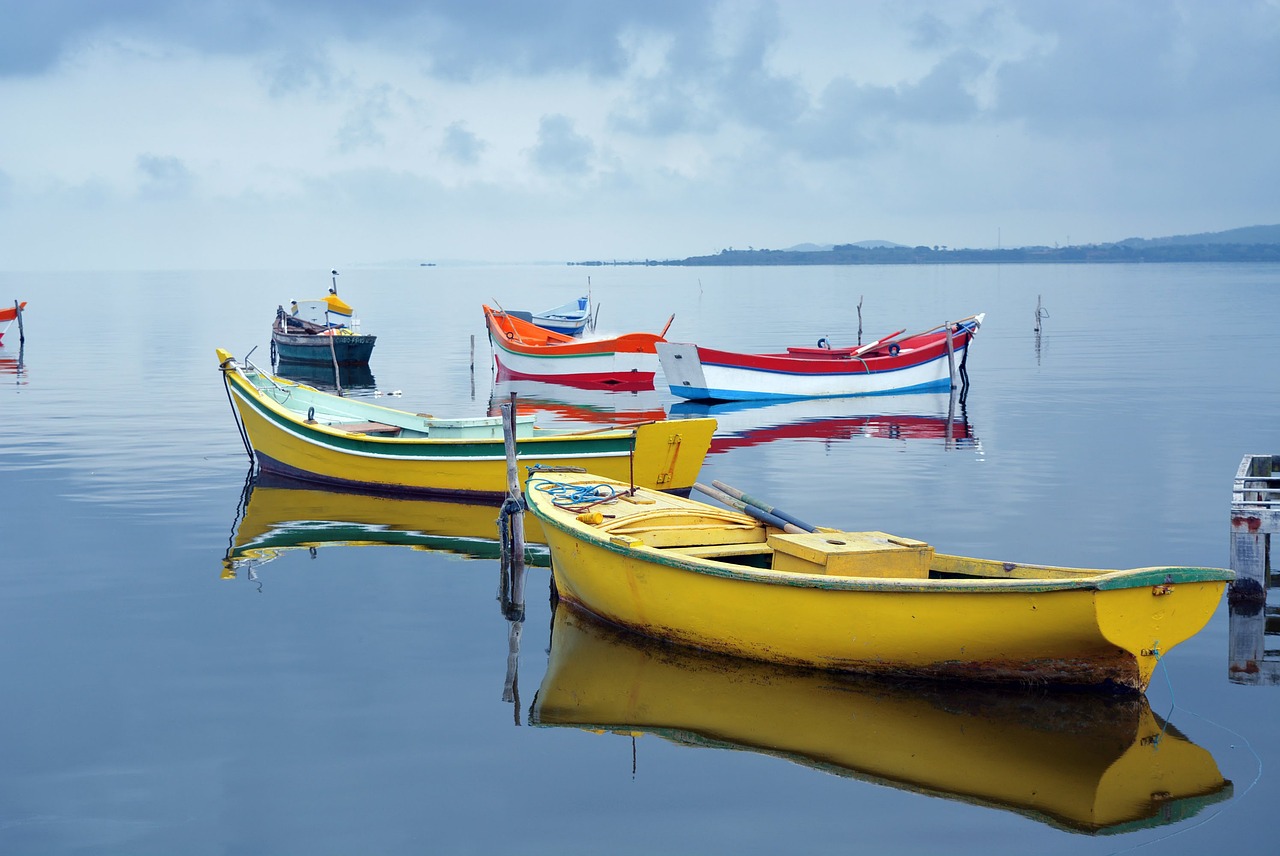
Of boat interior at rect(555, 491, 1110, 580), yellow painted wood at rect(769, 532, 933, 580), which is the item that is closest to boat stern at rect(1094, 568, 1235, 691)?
boat interior at rect(555, 491, 1110, 580)

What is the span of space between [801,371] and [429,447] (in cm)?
1847

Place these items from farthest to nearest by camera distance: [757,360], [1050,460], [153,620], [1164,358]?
[1164,358] → [757,360] → [1050,460] → [153,620]

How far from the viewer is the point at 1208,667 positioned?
40.2 feet

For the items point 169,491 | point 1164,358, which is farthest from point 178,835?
point 1164,358

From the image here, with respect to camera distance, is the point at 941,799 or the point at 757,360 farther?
the point at 757,360

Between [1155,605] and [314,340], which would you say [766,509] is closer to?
[1155,605]

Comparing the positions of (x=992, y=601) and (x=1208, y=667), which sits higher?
(x=992, y=601)

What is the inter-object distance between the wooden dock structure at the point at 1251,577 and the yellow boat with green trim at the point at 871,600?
91.0 inches

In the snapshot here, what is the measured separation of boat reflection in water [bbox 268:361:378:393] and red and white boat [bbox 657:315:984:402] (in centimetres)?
1148

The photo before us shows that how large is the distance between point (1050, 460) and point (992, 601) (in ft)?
50.9

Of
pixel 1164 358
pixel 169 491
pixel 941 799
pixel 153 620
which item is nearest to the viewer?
pixel 941 799

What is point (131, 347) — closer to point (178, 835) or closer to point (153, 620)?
point (153, 620)

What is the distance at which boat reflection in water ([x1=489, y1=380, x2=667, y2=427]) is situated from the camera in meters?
34.0

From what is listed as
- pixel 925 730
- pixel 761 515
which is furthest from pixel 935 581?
pixel 761 515
